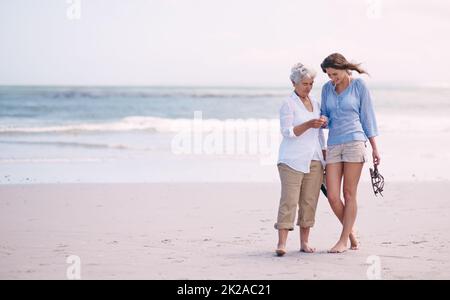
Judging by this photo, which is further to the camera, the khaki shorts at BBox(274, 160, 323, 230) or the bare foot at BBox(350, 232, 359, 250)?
the bare foot at BBox(350, 232, 359, 250)

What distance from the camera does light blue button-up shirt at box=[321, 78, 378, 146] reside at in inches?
225

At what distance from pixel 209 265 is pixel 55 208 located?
125 inches

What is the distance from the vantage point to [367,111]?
5.74 m

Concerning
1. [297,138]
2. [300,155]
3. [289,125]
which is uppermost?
[289,125]

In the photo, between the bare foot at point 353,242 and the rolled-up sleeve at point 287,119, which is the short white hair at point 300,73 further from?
the bare foot at point 353,242

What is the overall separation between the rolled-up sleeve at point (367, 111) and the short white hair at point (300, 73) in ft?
1.34

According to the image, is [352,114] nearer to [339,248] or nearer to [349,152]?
[349,152]

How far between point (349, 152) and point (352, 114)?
0.29m

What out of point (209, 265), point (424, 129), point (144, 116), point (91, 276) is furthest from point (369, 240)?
point (144, 116)

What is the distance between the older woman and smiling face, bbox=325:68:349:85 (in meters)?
0.15

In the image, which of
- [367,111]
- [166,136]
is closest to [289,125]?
[367,111]

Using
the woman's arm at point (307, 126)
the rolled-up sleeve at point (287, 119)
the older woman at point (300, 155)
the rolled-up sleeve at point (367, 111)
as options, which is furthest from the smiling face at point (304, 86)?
the rolled-up sleeve at point (367, 111)

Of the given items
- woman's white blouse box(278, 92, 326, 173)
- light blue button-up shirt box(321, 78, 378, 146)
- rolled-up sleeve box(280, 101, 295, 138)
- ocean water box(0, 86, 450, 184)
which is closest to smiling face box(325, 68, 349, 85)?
light blue button-up shirt box(321, 78, 378, 146)

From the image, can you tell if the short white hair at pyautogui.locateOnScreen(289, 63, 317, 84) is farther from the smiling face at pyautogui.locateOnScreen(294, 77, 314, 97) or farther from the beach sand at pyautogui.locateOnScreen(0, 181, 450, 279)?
the beach sand at pyautogui.locateOnScreen(0, 181, 450, 279)
